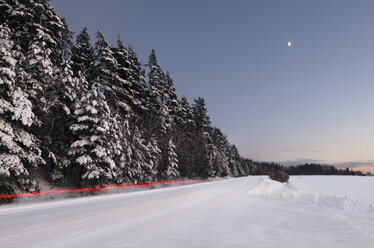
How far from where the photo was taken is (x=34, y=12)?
1555 cm

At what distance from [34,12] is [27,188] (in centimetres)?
1246

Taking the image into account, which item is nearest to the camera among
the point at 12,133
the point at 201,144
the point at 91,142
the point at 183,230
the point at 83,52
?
the point at 183,230

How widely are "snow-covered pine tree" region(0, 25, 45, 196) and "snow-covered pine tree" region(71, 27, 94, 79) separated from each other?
12746 millimetres

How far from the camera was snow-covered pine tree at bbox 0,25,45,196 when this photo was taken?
9969 mm

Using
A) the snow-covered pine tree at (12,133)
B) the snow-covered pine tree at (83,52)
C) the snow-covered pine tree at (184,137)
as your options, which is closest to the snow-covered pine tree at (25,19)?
the snow-covered pine tree at (12,133)

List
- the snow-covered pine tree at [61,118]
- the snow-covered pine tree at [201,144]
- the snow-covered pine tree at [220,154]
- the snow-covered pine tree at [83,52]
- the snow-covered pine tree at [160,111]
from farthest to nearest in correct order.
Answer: the snow-covered pine tree at [220,154] < the snow-covered pine tree at [201,144] < the snow-covered pine tree at [160,111] < the snow-covered pine tree at [83,52] < the snow-covered pine tree at [61,118]

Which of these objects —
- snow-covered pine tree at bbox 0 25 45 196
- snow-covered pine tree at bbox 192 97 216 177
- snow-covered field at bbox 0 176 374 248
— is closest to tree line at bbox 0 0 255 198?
snow-covered pine tree at bbox 0 25 45 196

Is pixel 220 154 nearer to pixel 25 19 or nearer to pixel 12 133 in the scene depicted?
pixel 25 19

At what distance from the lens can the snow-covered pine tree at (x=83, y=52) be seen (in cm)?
2366

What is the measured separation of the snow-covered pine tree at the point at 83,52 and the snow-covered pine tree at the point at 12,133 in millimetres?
12746

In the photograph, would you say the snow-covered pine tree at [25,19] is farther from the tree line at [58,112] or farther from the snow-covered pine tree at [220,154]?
the snow-covered pine tree at [220,154]

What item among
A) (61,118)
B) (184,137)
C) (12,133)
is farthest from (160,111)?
(12,133)

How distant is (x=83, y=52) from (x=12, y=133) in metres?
18.3

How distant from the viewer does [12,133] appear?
1023 centimetres
